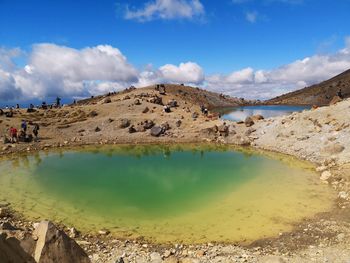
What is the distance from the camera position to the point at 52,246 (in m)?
12.0

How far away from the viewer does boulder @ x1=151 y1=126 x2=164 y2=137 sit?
2347 inches

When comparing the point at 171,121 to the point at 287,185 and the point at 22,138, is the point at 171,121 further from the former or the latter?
the point at 287,185

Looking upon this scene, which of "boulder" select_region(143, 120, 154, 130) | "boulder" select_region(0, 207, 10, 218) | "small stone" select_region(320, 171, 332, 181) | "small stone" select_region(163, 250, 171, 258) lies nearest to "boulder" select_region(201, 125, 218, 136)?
"boulder" select_region(143, 120, 154, 130)

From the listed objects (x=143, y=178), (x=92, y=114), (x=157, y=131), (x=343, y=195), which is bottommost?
(x=343, y=195)

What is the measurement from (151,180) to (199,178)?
4985 mm

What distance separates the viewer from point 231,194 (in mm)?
30406

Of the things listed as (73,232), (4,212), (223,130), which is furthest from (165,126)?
(73,232)

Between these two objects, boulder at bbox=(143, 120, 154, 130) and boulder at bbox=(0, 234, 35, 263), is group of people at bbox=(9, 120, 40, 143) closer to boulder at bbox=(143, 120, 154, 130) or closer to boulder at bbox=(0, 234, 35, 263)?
boulder at bbox=(143, 120, 154, 130)

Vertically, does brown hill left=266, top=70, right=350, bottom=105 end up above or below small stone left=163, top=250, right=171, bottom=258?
above

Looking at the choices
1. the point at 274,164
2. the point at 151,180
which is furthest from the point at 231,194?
the point at 274,164

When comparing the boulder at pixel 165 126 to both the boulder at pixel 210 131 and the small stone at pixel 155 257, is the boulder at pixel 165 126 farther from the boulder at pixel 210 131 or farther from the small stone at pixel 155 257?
the small stone at pixel 155 257

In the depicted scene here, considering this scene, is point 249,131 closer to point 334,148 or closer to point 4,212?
point 334,148

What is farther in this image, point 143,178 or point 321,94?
point 321,94

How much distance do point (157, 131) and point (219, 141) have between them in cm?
1103
